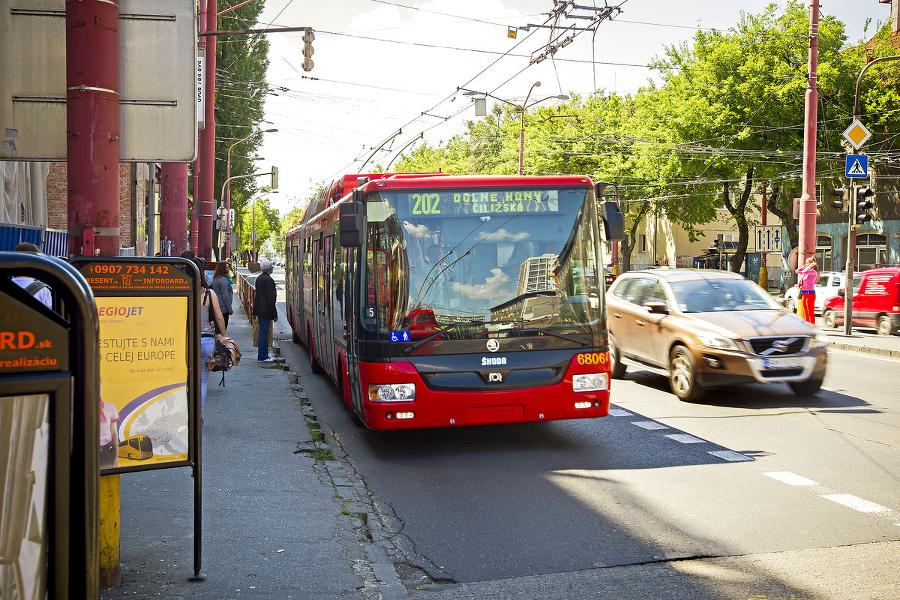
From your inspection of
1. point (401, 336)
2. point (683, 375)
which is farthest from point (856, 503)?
point (683, 375)

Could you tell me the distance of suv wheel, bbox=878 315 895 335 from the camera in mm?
21031

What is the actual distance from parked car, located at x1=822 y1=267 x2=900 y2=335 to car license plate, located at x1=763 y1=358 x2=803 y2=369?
38.1 feet

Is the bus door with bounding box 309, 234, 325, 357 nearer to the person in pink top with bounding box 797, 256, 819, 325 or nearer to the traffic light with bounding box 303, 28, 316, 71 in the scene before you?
the traffic light with bounding box 303, 28, 316, 71

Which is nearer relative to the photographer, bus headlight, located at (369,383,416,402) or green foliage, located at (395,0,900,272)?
bus headlight, located at (369,383,416,402)

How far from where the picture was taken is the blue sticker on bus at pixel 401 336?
7820 millimetres

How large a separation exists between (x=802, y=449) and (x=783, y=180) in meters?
35.6

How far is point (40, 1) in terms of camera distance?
5102 mm

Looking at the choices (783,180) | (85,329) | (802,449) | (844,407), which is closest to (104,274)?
(85,329)

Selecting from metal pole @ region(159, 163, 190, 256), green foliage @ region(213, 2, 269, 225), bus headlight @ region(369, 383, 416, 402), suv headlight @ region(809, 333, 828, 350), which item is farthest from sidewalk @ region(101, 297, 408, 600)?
green foliage @ region(213, 2, 269, 225)

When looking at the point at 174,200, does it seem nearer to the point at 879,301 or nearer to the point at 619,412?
the point at 619,412

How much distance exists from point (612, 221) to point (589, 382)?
5.26ft

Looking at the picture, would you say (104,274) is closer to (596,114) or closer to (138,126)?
(138,126)

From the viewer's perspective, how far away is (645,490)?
6715mm

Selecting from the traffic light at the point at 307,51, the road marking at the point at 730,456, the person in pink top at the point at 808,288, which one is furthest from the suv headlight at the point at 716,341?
the person in pink top at the point at 808,288
